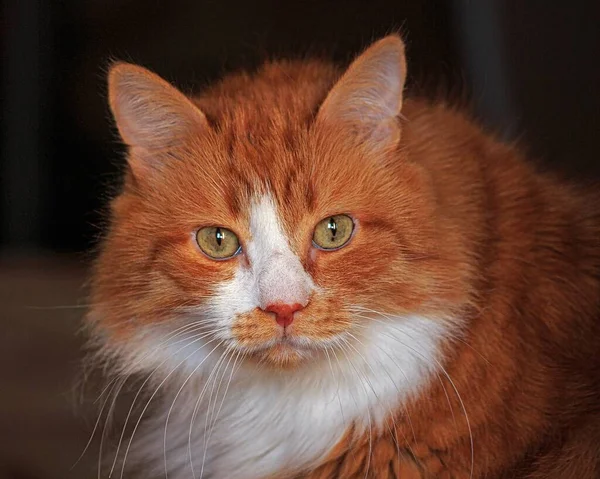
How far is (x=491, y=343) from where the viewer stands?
1.28 meters

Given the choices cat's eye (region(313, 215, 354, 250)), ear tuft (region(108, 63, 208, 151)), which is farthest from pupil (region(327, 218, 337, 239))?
ear tuft (region(108, 63, 208, 151))

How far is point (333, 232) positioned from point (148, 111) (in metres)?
0.36

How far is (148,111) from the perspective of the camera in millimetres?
1256

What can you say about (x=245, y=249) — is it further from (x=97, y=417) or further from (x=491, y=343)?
(x=97, y=417)

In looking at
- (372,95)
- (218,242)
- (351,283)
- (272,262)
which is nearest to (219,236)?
(218,242)

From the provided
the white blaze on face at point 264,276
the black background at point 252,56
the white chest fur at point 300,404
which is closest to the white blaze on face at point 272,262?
the white blaze on face at point 264,276

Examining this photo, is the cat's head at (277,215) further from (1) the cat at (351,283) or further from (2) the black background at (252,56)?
(2) the black background at (252,56)

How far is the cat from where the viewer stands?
1.19 meters

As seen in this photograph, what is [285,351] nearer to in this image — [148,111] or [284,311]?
[284,311]

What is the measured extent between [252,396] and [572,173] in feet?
2.45

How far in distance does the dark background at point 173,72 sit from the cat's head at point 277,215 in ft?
0.90

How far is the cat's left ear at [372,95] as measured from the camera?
1189 millimetres

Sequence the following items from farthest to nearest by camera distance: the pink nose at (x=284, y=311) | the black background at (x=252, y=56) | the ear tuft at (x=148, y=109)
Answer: the black background at (x=252, y=56)
the ear tuft at (x=148, y=109)
the pink nose at (x=284, y=311)

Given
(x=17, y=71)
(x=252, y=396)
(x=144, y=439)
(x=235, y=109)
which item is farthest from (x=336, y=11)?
(x=144, y=439)
